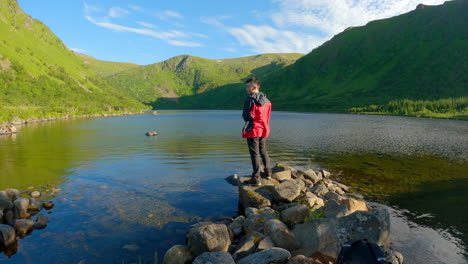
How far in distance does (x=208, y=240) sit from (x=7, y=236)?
23.3ft

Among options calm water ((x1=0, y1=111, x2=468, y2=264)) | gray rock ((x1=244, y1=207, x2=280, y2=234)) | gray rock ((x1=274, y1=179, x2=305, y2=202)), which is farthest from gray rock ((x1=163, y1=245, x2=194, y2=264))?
gray rock ((x1=274, y1=179, x2=305, y2=202))

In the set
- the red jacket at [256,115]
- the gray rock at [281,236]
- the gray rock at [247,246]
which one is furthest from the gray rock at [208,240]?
the red jacket at [256,115]

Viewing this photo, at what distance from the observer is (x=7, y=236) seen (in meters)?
9.29

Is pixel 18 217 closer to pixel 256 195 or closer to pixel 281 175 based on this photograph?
pixel 256 195

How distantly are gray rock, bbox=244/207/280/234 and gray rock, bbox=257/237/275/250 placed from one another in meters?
0.99

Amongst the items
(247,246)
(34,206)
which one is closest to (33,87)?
(34,206)

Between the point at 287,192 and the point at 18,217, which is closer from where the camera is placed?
the point at 18,217

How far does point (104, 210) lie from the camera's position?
12.3 meters

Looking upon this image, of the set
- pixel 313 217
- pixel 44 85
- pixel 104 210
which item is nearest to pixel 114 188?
pixel 104 210

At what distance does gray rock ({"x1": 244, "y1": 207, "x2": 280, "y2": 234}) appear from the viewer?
950cm

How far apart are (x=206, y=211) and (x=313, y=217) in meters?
5.32

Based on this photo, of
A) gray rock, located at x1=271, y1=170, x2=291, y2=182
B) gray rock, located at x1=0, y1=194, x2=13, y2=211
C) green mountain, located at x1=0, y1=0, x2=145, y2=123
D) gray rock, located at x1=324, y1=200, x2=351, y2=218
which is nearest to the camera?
gray rock, located at x1=324, y1=200, x2=351, y2=218

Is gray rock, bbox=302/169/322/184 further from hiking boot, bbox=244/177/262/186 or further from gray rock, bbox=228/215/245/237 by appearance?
gray rock, bbox=228/215/245/237

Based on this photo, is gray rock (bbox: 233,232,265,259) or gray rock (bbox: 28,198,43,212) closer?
gray rock (bbox: 233,232,265,259)
